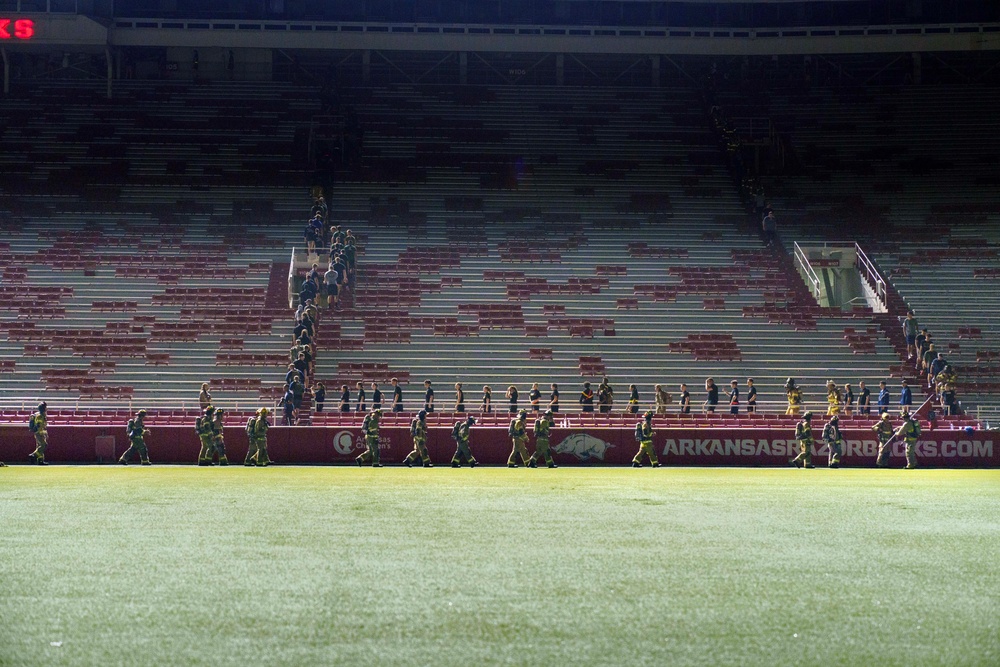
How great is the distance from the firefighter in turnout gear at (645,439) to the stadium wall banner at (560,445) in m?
0.84

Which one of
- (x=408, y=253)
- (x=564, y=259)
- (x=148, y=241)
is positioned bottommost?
(x=564, y=259)

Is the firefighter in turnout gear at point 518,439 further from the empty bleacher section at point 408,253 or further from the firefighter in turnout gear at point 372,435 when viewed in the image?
the empty bleacher section at point 408,253

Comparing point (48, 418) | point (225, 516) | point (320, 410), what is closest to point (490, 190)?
point (320, 410)

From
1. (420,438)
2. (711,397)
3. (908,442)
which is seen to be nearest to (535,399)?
(420,438)

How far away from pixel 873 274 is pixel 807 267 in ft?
6.73

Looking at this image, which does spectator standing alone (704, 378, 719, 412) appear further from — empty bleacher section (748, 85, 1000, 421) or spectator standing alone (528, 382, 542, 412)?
empty bleacher section (748, 85, 1000, 421)

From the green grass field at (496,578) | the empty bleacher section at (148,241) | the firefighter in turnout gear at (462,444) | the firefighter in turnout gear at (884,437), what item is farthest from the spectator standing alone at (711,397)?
the green grass field at (496,578)

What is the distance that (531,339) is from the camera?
35031mm

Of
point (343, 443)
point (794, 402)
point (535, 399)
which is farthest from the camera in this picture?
point (794, 402)

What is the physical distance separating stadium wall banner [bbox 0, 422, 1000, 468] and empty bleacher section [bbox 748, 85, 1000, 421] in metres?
5.09

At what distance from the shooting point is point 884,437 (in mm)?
28109

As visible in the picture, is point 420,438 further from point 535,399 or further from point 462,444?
point 535,399

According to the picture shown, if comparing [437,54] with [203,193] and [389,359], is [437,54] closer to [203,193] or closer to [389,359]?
[203,193]

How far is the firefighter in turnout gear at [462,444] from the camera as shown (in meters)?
27.1
